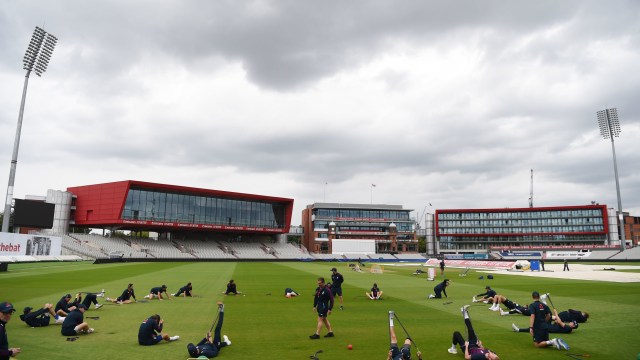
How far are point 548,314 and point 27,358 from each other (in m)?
15.9

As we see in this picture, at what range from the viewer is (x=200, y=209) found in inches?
3952

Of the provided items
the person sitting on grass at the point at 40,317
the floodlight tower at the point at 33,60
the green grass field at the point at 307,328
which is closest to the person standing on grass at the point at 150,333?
the green grass field at the point at 307,328

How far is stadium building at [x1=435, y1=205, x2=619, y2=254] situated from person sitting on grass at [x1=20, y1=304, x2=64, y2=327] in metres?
148

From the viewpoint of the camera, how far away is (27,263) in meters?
60.3

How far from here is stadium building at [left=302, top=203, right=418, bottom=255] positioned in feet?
426

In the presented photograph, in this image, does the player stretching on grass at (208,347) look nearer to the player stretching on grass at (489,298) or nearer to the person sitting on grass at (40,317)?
the person sitting on grass at (40,317)

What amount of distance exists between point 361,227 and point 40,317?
123m

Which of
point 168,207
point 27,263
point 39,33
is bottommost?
point 27,263

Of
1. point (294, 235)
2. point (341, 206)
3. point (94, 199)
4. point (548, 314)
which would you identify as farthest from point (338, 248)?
point (548, 314)

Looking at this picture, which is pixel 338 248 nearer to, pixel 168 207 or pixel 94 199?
pixel 168 207

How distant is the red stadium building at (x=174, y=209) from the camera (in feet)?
289

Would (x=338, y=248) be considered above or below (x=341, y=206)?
below

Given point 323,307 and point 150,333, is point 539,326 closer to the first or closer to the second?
point 323,307

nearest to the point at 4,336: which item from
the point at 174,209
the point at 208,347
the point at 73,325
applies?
the point at 73,325
